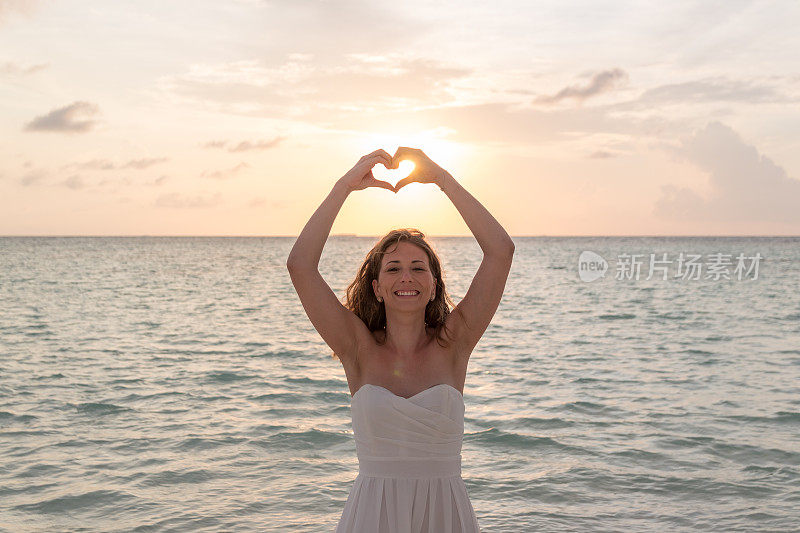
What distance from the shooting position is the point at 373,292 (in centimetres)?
366

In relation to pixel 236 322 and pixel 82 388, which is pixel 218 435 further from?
pixel 236 322

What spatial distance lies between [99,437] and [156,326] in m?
15.1

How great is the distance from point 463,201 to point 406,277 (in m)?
0.40

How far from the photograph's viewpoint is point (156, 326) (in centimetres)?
2552

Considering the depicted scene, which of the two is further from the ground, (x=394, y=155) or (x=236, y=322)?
(x=394, y=155)

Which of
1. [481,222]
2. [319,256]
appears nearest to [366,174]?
[319,256]

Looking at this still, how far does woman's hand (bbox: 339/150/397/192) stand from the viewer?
3318 mm

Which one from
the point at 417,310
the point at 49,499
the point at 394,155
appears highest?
the point at 394,155

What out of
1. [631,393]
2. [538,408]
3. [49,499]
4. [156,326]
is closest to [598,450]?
[538,408]

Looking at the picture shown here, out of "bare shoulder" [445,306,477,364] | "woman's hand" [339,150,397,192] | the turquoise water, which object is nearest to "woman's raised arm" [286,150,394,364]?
"woman's hand" [339,150,397,192]

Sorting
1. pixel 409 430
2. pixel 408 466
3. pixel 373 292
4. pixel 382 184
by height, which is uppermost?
pixel 382 184

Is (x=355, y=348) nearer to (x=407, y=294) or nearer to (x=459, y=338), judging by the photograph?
(x=407, y=294)

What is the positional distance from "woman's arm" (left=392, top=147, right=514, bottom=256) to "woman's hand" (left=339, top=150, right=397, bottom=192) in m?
0.04

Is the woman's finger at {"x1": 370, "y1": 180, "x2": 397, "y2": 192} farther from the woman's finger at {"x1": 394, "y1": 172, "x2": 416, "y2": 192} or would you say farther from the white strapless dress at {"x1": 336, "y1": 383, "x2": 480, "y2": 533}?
the white strapless dress at {"x1": 336, "y1": 383, "x2": 480, "y2": 533}
